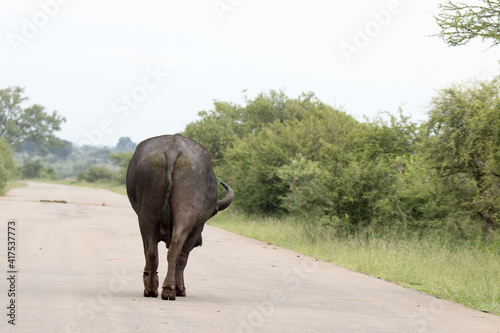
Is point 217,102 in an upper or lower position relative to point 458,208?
upper

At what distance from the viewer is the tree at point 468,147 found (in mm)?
18922

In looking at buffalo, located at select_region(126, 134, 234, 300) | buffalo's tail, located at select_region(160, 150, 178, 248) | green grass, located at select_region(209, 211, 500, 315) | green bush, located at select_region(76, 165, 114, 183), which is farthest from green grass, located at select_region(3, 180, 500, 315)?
green bush, located at select_region(76, 165, 114, 183)

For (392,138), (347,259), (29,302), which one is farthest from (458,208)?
(29,302)

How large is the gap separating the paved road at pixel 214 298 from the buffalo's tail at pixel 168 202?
86cm

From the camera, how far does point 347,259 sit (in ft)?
55.2

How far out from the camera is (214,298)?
9.61 meters

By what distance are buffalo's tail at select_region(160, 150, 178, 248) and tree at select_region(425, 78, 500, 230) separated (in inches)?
438

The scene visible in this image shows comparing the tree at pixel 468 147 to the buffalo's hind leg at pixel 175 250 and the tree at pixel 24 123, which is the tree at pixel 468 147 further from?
the tree at pixel 24 123

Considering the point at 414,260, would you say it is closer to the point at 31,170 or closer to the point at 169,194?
the point at 169,194

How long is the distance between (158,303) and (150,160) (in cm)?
179

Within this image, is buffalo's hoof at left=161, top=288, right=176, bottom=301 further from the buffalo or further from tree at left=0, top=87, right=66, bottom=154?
tree at left=0, top=87, right=66, bottom=154

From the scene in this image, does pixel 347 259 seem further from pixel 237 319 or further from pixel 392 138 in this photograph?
pixel 392 138

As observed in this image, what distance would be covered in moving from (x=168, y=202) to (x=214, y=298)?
1400mm

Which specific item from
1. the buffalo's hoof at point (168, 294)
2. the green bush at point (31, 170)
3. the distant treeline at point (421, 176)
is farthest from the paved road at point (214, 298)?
the green bush at point (31, 170)
